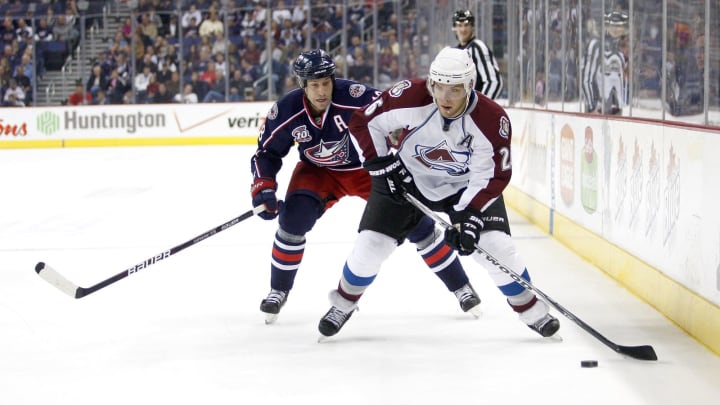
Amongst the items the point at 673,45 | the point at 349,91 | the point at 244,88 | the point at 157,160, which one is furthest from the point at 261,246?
the point at 244,88

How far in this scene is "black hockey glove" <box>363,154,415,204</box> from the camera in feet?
12.0

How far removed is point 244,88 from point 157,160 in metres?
3.23

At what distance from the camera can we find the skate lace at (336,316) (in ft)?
12.3

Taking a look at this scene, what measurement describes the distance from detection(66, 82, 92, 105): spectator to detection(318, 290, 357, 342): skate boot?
1341cm

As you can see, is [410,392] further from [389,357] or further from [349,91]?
[349,91]

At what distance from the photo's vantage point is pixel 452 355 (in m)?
3.52

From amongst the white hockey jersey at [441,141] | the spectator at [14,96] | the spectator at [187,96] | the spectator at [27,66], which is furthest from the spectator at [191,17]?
the white hockey jersey at [441,141]

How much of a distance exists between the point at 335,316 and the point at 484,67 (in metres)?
2.83

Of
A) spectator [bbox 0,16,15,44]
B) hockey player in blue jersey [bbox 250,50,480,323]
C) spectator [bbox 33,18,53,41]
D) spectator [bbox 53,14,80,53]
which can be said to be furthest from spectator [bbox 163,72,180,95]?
hockey player in blue jersey [bbox 250,50,480,323]

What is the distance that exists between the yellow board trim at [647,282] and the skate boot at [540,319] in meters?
0.50

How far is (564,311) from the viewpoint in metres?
3.43

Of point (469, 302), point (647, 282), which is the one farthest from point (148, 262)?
point (647, 282)

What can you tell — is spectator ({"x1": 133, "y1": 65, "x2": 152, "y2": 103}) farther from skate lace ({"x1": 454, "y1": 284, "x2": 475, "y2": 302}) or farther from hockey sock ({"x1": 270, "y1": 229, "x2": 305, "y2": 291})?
skate lace ({"x1": 454, "y1": 284, "x2": 475, "y2": 302})

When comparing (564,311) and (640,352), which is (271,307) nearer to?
(564,311)
